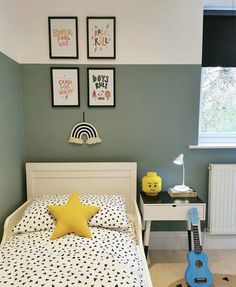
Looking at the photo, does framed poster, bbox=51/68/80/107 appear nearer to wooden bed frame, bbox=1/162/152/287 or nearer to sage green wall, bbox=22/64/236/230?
sage green wall, bbox=22/64/236/230

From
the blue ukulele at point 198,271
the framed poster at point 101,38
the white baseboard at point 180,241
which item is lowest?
the white baseboard at point 180,241

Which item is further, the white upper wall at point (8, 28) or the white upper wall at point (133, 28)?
the white upper wall at point (133, 28)

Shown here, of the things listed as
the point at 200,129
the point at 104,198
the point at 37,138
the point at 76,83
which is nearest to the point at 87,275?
the point at 104,198

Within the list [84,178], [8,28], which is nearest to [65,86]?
[8,28]

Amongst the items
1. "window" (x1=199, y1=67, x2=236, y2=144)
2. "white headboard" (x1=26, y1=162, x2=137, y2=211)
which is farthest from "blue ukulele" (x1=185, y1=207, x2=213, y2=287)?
"window" (x1=199, y1=67, x2=236, y2=144)

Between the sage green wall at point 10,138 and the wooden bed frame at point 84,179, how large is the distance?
5.5 inches

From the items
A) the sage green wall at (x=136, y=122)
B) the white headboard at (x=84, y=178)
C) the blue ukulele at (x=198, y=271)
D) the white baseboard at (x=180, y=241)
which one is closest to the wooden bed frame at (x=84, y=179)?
the white headboard at (x=84, y=178)

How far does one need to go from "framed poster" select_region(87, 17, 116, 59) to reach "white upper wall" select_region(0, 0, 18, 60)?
2.20 feet

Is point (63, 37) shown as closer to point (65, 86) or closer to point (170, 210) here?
point (65, 86)

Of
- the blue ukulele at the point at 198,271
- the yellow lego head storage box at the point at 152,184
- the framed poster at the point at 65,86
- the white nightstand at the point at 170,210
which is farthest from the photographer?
the framed poster at the point at 65,86

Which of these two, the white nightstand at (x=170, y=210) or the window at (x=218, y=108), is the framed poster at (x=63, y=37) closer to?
the window at (x=218, y=108)

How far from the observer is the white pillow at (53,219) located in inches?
72.9

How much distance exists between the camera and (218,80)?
259cm

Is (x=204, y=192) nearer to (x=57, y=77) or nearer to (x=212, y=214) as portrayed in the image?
(x=212, y=214)
